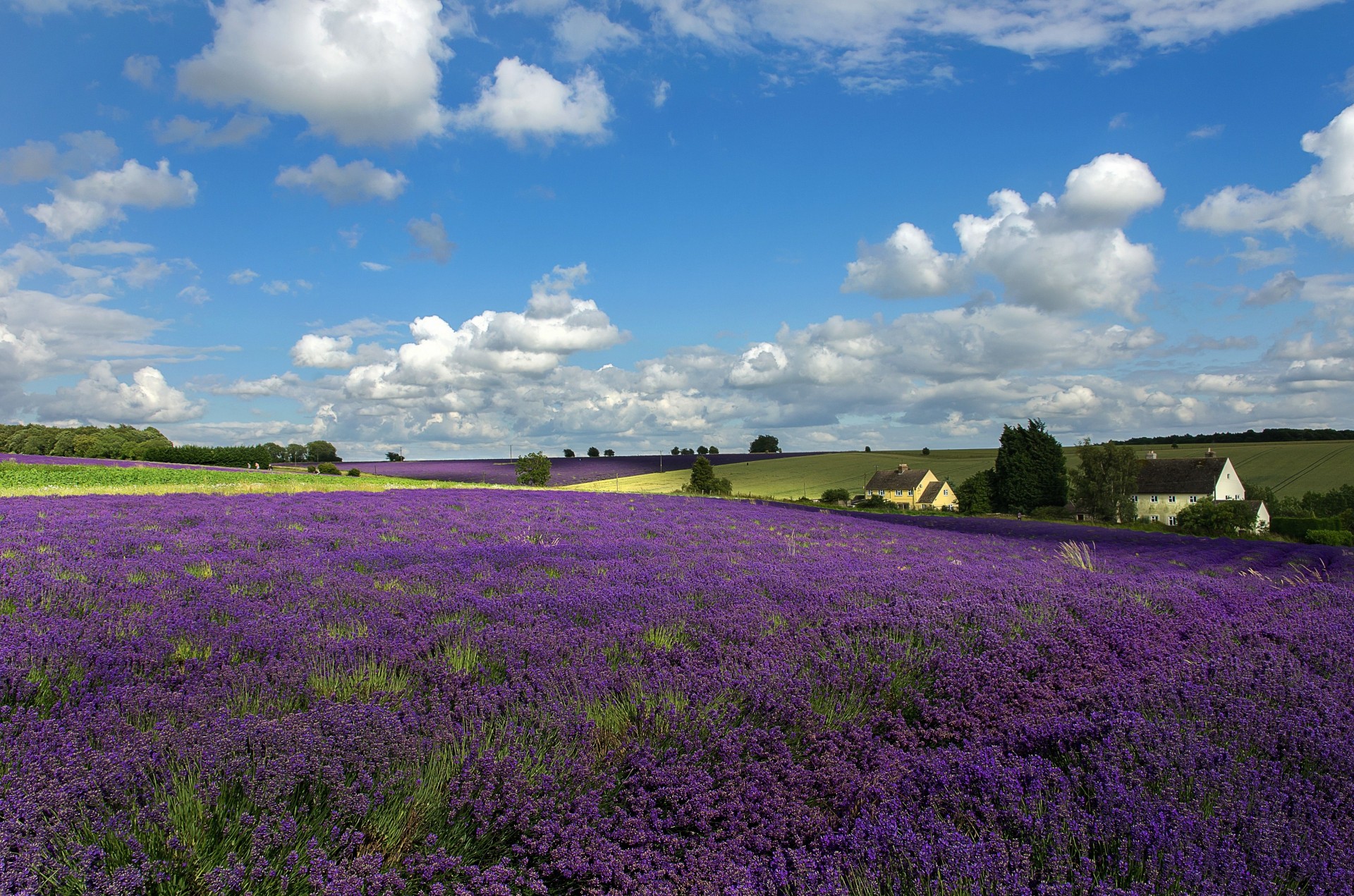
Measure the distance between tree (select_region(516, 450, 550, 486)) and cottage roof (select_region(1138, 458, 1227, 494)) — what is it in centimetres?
5494

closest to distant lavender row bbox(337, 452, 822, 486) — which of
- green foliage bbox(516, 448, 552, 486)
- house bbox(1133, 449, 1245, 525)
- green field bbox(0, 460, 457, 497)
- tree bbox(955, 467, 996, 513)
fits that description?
green foliage bbox(516, 448, 552, 486)

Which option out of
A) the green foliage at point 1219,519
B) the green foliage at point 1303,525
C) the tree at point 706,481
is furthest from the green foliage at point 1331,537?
the tree at point 706,481

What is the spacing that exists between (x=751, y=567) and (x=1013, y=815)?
4384 millimetres

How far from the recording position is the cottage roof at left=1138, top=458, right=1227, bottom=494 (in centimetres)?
6600

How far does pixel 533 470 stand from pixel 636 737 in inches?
2188

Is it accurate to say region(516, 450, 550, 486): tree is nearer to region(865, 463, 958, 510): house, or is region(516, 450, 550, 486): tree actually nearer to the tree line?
the tree line

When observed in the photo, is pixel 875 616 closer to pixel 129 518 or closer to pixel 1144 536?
pixel 129 518

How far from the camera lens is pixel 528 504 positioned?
15586 mm

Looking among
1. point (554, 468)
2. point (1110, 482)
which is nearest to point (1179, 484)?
point (1110, 482)

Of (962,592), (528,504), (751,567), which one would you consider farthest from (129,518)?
(962,592)

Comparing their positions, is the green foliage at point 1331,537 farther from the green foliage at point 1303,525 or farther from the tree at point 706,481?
the tree at point 706,481

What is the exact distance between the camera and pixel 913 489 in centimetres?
7131

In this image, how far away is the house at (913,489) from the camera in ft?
230

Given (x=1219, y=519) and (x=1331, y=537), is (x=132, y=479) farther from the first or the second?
(x=1219, y=519)
